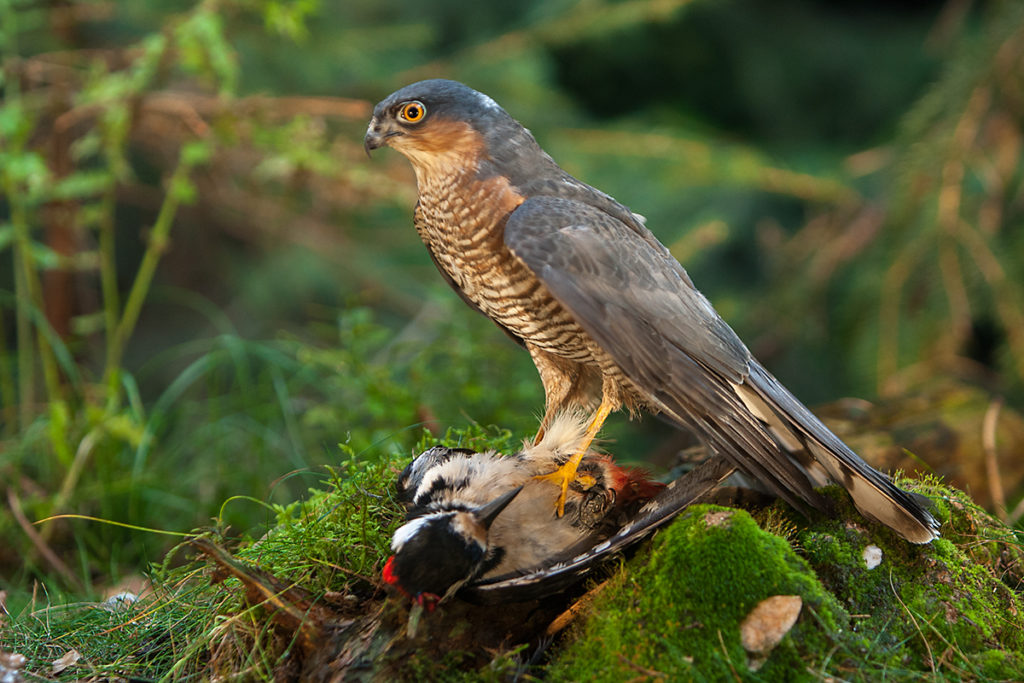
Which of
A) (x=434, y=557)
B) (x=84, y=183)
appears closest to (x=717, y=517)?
(x=434, y=557)

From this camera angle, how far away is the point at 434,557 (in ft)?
6.40

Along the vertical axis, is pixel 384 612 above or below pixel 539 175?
below

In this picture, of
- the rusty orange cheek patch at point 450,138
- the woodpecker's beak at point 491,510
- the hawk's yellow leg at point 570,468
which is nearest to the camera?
the woodpecker's beak at point 491,510

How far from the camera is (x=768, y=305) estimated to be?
5.28 metres

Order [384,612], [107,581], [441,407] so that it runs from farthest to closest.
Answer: [441,407] < [107,581] < [384,612]

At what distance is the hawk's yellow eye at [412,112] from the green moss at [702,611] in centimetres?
147

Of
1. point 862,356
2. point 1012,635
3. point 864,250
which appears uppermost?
point 1012,635

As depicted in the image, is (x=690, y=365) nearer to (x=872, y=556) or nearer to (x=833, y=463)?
(x=833, y=463)

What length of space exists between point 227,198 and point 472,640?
164 inches

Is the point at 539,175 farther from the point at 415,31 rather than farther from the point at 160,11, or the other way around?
the point at 160,11

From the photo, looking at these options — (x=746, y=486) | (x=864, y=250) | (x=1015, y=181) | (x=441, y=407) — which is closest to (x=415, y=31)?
(x=441, y=407)

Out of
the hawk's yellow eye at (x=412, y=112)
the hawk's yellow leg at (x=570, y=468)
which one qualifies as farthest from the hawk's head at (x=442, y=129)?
the hawk's yellow leg at (x=570, y=468)

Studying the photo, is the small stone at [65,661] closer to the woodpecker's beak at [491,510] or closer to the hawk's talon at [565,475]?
the woodpecker's beak at [491,510]

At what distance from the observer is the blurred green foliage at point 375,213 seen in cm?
390
